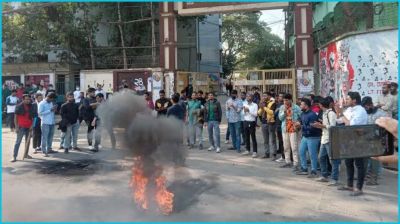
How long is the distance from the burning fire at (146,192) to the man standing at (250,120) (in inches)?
208

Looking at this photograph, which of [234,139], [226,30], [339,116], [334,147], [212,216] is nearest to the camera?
[334,147]

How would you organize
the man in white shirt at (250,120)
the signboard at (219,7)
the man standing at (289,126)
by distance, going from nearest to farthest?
the man standing at (289,126), the man in white shirt at (250,120), the signboard at (219,7)

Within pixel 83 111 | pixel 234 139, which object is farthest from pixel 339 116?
pixel 83 111

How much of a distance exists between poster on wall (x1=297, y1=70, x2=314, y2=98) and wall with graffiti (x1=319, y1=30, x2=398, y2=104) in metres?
4.12

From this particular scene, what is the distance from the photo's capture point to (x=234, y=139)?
12.1 metres

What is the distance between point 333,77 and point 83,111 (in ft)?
27.9

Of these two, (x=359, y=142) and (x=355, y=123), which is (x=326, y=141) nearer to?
(x=355, y=123)

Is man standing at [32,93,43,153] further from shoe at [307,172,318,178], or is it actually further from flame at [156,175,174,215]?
shoe at [307,172,318,178]

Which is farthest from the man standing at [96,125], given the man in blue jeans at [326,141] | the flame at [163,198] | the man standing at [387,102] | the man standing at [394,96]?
the man standing at [394,96]

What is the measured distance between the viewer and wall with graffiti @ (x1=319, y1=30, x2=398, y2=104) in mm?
11602

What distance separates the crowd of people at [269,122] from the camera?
27.2ft

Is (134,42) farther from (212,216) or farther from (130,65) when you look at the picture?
(212,216)

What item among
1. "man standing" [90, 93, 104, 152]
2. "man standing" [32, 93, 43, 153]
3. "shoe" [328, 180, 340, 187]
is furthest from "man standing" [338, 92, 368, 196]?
"man standing" [32, 93, 43, 153]

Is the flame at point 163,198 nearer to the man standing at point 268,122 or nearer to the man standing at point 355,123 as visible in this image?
the man standing at point 355,123
